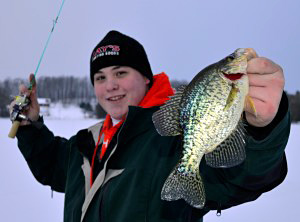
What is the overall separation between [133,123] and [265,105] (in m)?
0.94

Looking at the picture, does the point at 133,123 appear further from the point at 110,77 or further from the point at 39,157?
the point at 39,157

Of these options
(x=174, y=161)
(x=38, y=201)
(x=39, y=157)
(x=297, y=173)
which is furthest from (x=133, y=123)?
(x=297, y=173)

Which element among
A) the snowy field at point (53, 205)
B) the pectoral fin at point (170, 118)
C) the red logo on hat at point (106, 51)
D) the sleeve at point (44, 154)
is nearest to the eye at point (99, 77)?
the red logo on hat at point (106, 51)

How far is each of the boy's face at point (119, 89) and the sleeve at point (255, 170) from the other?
86cm

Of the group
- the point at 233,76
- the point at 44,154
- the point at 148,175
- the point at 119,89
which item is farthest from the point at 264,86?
the point at 44,154

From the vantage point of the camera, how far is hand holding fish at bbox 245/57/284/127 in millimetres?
1272

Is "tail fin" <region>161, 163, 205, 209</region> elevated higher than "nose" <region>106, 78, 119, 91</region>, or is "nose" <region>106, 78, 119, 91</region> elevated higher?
"nose" <region>106, 78, 119, 91</region>

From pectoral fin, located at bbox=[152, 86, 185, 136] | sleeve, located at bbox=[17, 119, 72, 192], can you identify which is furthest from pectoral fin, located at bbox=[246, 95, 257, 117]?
sleeve, located at bbox=[17, 119, 72, 192]

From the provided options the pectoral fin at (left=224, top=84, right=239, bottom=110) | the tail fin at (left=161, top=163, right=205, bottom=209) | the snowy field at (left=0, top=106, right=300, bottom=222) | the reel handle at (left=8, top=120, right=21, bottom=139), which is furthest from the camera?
the snowy field at (left=0, top=106, right=300, bottom=222)

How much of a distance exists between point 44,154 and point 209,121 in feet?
6.20

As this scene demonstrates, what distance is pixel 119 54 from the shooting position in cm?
238

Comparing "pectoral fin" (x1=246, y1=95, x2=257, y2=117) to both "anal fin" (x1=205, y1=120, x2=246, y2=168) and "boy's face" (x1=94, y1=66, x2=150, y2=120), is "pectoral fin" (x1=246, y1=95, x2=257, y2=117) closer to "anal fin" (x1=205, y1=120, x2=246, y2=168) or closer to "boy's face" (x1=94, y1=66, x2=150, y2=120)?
"anal fin" (x1=205, y1=120, x2=246, y2=168)

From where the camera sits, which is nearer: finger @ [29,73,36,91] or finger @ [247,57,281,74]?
finger @ [247,57,281,74]

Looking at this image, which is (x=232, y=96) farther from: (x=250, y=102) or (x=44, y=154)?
(x=44, y=154)
